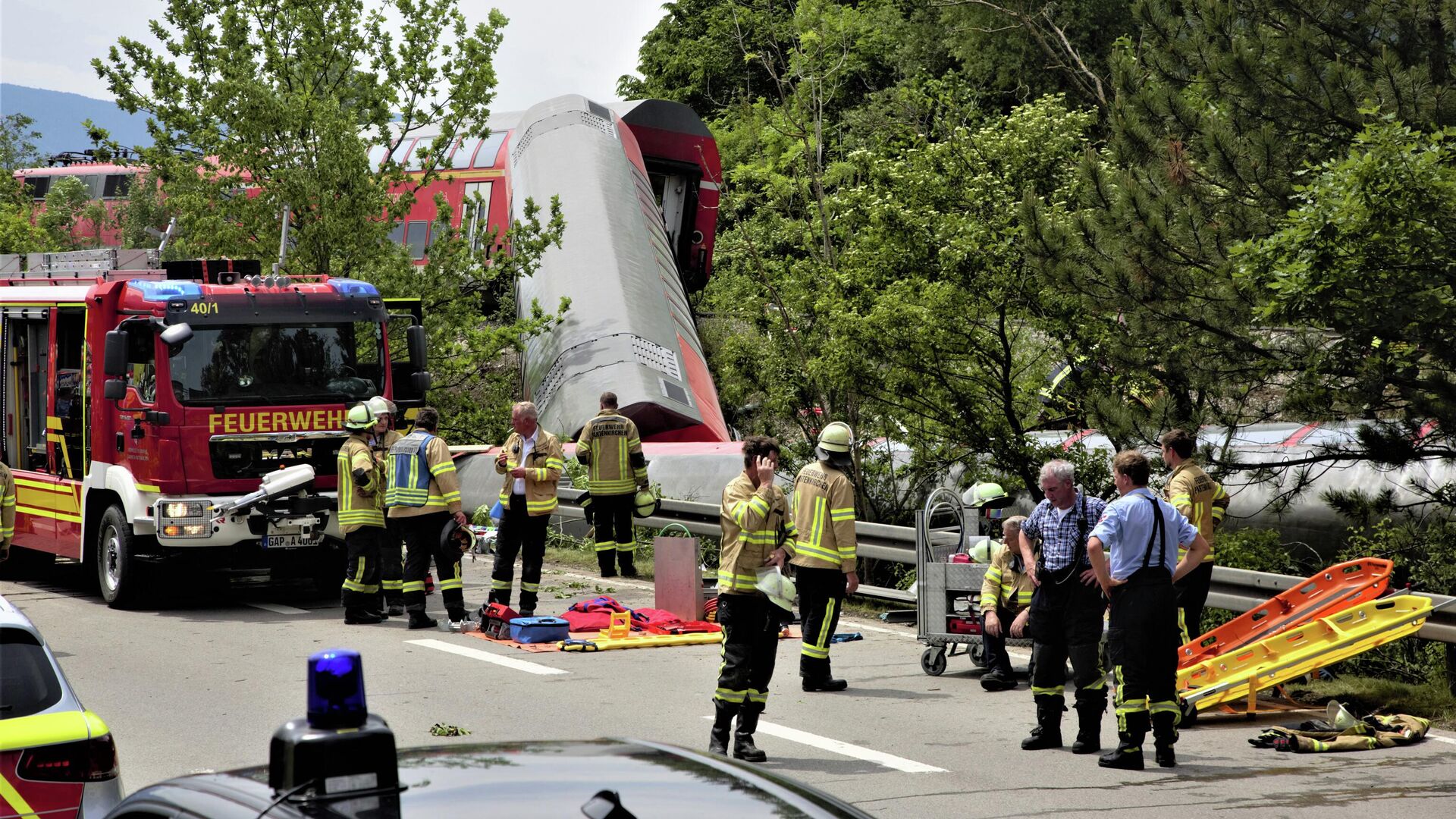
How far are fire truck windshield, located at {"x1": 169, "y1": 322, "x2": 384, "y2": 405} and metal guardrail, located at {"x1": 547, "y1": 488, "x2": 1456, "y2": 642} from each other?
3.51m

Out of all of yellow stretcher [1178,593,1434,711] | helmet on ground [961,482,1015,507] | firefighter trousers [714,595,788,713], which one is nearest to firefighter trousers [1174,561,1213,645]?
yellow stretcher [1178,593,1434,711]

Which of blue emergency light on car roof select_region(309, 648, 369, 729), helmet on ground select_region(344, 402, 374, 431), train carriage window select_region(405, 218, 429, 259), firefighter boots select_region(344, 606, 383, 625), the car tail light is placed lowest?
the car tail light

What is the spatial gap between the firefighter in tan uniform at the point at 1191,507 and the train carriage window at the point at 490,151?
2220cm

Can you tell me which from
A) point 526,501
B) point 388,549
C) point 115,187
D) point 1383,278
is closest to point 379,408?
point 388,549

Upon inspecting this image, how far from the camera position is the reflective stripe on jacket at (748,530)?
841 centimetres

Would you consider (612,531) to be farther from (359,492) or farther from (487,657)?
(487,657)

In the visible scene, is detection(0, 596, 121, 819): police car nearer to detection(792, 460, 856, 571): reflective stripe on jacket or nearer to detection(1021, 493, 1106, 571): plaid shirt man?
detection(1021, 493, 1106, 571): plaid shirt man

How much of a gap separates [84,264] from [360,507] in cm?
454

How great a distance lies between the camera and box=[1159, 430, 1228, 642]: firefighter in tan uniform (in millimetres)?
9969

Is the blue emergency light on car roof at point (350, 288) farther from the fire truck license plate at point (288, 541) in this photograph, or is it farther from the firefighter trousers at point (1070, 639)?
the firefighter trousers at point (1070, 639)

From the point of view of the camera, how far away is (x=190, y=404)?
1305 centimetres

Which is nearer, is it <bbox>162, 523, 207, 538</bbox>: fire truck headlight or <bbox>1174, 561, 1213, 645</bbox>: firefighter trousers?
<bbox>1174, 561, 1213, 645</bbox>: firefighter trousers

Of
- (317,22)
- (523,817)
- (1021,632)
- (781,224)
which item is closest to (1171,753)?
(1021,632)

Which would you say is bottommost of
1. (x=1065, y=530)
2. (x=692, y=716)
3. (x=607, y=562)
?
(x=692, y=716)
